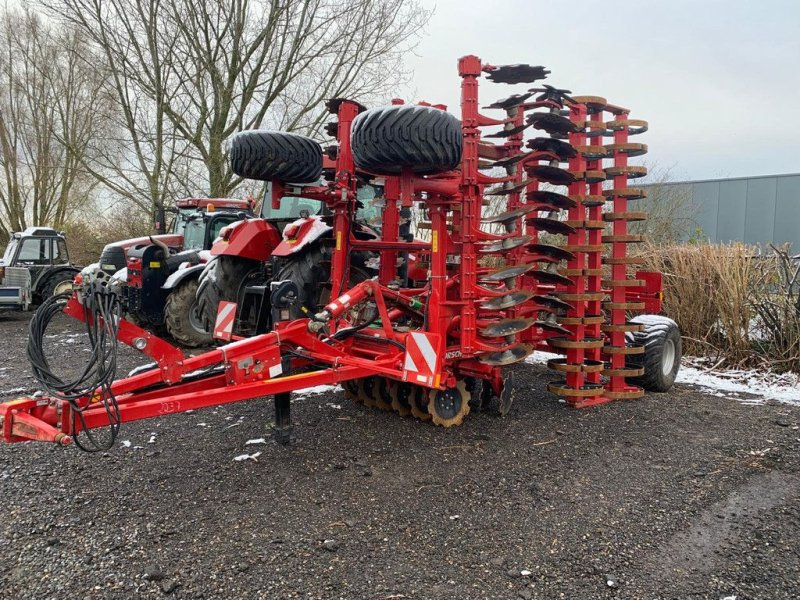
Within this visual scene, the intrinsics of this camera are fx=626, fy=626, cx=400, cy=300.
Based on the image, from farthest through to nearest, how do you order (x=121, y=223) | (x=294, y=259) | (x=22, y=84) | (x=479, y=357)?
(x=22, y=84) < (x=121, y=223) < (x=294, y=259) < (x=479, y=357)

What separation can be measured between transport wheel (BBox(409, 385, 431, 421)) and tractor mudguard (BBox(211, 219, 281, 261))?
2427mm

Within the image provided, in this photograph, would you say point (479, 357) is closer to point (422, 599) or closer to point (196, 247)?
point (422, 599)

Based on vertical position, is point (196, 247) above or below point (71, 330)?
above

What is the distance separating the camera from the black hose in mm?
2699

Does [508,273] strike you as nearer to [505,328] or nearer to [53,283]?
[505,328]

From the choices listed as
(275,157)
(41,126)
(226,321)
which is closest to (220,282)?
(226,321)

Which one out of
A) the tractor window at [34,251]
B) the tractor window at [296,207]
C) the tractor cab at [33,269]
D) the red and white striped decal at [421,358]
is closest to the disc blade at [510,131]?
the red and white striped decal at [421,358]

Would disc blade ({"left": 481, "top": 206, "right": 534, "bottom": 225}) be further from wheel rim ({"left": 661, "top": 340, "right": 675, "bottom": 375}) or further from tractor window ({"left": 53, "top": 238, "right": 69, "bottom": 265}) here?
tractor window ({"left": 53, "top": 238, "right": 69, "bottom": 265})

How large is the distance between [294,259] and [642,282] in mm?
2945

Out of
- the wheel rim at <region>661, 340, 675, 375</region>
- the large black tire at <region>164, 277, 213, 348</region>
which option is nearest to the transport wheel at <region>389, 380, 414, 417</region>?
the wheel rim at <region>661, 340, 675, 375</region>

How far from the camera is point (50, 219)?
2167 cm

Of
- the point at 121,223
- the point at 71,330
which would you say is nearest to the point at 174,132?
the point at 121,223

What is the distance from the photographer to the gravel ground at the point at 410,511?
243 cm

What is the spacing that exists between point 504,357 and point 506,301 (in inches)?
15.0
